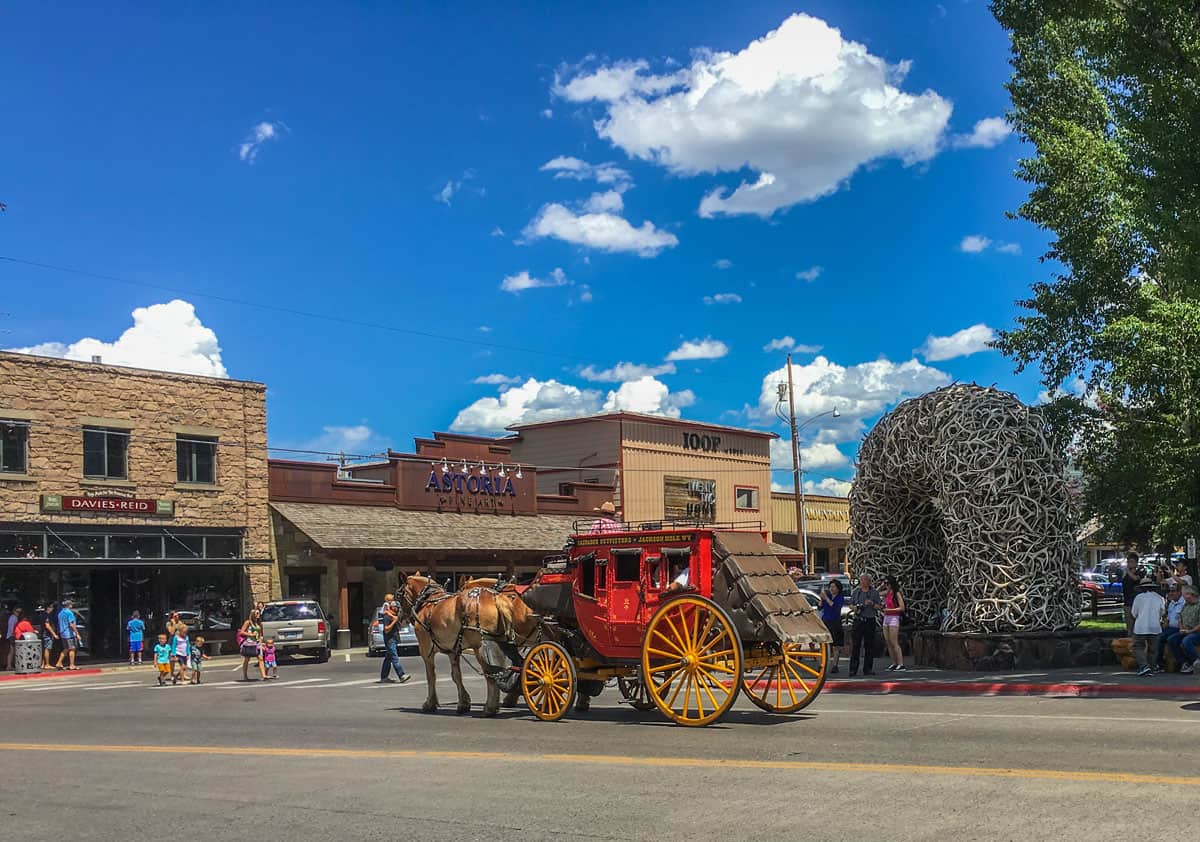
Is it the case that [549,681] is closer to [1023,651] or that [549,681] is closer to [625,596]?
[625,596]

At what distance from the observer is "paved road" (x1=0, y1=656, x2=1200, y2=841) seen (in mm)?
7848

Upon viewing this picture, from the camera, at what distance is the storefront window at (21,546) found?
33.4 metres

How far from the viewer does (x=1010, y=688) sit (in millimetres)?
16594

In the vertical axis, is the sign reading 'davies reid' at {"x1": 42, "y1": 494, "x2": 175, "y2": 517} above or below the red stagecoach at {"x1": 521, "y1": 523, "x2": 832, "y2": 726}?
above

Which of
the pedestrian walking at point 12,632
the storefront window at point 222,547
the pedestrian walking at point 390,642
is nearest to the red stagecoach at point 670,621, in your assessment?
the pedestrian walking at point 390,642

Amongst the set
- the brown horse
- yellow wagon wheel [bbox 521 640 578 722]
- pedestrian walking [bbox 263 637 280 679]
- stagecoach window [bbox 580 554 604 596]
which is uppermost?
stagecoach window [bbox 580 554 604 596]

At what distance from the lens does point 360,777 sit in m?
10.4

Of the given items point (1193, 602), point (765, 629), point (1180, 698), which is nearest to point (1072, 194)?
point (1193, 602)

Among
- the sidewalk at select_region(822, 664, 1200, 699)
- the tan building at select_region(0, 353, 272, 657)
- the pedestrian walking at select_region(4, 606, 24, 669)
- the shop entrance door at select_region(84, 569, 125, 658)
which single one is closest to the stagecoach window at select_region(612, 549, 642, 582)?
the sidewalk at select_region(822, 664, 1200, 699)

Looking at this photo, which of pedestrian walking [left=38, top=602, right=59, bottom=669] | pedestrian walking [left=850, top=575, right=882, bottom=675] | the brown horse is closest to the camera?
the brown horse

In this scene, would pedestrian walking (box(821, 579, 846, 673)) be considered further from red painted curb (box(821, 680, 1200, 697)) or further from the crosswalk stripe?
the crosswalk stripe

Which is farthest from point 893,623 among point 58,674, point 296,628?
point 58,674

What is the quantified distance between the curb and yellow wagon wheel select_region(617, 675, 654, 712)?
3.89 metres

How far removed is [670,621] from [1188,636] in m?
8.94
